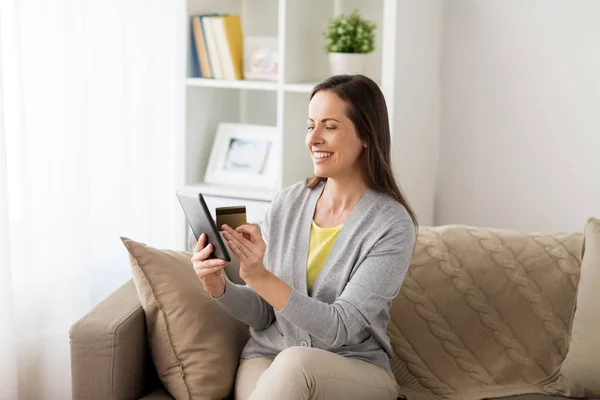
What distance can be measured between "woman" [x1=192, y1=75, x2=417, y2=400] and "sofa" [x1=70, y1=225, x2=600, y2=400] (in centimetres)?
23

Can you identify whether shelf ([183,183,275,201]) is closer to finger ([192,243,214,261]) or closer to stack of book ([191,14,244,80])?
stack of book ([191,14,244,80])

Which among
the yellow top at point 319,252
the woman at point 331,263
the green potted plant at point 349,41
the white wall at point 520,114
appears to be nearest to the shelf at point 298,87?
the green potted plant at point 349,41

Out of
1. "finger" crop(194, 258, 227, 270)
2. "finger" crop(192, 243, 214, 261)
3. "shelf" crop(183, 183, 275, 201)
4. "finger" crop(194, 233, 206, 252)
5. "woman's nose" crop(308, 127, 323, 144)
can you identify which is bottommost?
"shelf" crop(183, 183, 275, 201)

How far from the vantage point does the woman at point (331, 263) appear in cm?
193

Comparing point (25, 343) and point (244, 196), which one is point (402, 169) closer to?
point (244, 196)

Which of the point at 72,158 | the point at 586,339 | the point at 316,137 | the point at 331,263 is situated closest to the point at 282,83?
the point at 72,158

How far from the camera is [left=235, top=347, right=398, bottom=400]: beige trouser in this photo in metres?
1.85

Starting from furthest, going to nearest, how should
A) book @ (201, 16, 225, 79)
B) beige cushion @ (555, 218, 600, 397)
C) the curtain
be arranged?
book @ (201, 16, 225, 79)
the curtain
beige cushion @ (555, 218, 600, 397)

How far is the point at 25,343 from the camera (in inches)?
103

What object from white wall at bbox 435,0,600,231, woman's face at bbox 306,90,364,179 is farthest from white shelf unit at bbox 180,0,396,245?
woman's face at bbox 306,90,364,179

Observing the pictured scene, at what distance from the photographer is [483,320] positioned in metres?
2.35

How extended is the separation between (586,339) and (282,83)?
132cm

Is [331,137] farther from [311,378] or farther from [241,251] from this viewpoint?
[311,378]

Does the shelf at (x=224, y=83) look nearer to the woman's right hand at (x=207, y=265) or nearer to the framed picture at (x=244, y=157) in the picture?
the framed picture at (x=244, y=157)
